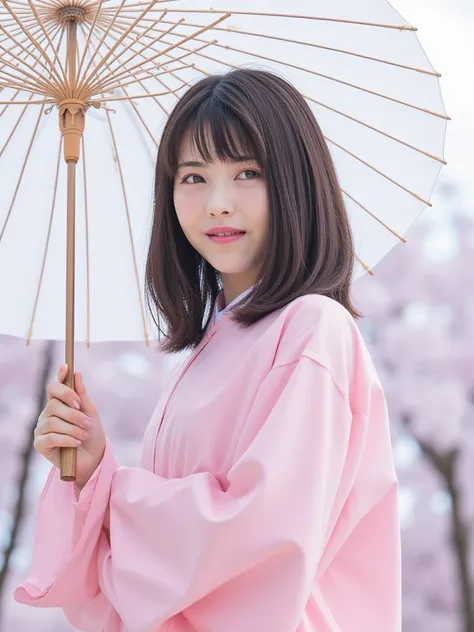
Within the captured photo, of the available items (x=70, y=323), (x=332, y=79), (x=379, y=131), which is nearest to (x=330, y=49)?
(x=332, y=79)

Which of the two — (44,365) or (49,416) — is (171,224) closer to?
(49,416)

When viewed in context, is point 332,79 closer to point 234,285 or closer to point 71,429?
point 234,285

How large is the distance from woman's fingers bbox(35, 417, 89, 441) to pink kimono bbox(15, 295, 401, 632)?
7cm

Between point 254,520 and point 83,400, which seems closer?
point 254,520

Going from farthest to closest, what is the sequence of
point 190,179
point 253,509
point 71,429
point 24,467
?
point 24,467, point 190,179, point 71,429, point 253,509

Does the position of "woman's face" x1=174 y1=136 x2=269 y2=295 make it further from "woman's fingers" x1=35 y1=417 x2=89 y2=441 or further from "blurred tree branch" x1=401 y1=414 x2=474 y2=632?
"blurred tree branch" x1=401 y1=414 x2=474 y2=632

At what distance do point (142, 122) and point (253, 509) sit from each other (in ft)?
4.09

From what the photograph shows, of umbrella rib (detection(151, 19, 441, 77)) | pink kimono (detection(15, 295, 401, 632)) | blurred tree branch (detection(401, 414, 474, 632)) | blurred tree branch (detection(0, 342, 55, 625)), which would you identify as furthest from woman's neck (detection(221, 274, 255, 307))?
blurred tree branch (detection(401, 414, 474, 632))

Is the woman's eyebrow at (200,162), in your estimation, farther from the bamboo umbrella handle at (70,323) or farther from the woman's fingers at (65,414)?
the woman's fingers at (65,414)

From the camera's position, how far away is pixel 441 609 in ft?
25.2

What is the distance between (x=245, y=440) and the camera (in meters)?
1.52

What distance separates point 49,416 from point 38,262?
0.79 meters

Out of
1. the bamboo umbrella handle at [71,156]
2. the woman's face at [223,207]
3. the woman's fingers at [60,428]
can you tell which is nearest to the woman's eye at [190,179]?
the woman's face at [223,207]

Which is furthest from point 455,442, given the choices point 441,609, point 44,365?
point 44,365
